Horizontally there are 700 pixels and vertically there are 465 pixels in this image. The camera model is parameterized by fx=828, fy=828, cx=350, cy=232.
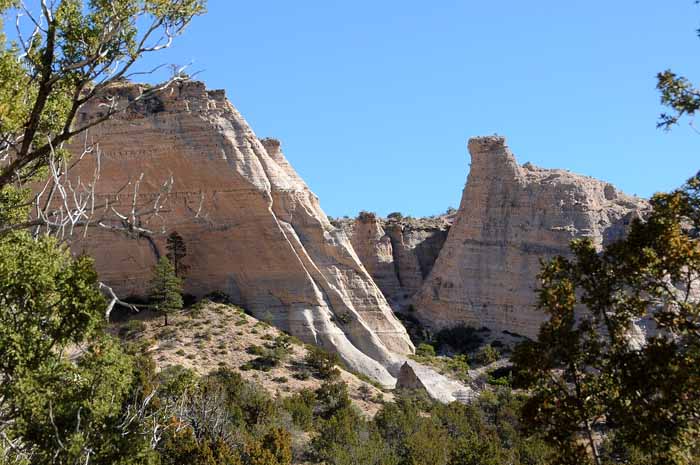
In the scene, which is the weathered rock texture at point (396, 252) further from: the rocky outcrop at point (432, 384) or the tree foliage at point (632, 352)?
the tree foliage at point (632, 352)

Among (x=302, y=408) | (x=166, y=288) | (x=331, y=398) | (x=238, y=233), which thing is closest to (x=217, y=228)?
(x=238, y=233)

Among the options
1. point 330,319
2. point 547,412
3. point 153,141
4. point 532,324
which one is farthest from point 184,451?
point 532,324

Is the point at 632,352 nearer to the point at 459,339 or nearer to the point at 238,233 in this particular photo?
the point at 238,233

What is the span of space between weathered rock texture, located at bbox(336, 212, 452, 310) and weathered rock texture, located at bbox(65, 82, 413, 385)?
35.8 feet

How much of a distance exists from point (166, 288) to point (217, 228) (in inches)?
185

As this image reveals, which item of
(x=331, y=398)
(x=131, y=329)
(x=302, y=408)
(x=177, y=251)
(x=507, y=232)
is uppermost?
(x=507, y=232)

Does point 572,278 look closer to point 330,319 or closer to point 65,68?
point 65,68

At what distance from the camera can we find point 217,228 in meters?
38.2

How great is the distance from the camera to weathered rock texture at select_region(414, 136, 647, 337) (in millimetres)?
43594

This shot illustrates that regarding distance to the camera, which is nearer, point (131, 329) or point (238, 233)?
point (131, 329)

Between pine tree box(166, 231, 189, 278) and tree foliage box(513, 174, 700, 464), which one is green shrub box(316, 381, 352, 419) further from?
tree foliage box(513, 174, 700, 464)

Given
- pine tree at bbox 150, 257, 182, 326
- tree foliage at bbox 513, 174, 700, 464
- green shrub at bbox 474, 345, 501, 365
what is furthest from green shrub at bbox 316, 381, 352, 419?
tree foliage at bbox 513, 174, 700, 464

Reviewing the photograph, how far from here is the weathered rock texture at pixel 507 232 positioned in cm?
4359

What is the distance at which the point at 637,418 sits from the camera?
9.03 metres
